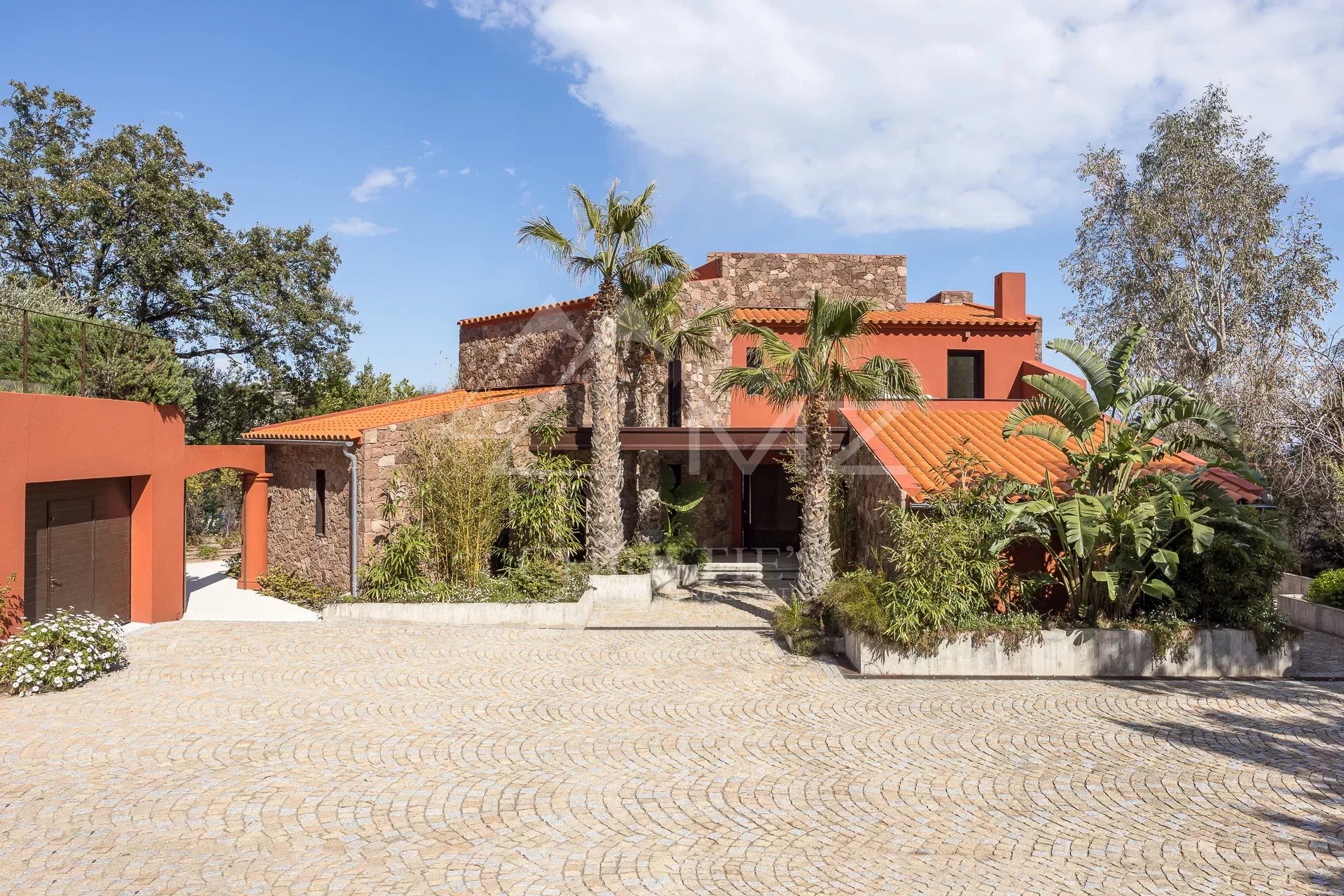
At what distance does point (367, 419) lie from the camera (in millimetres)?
16719

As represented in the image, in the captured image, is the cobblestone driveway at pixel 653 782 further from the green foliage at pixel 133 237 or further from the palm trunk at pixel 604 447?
the green foliage at pixel 133 237

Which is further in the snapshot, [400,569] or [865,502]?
[865,502]

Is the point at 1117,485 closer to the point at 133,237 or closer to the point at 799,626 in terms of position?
the point at 799,626

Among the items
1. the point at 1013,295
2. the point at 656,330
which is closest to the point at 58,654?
the point at 656,330

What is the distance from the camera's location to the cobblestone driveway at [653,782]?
5418 mm

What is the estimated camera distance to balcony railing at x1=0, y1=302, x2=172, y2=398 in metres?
10.9

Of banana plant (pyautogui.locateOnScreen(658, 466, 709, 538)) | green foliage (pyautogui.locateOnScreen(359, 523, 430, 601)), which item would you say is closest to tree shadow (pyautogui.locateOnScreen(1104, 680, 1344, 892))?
banana plant (pyautogui.locateOnScreen(658, 466, 709, 538))

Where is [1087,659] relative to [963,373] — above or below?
below

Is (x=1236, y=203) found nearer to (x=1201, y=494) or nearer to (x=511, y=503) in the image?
(x=1201, y=494)

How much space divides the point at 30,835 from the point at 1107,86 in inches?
1112

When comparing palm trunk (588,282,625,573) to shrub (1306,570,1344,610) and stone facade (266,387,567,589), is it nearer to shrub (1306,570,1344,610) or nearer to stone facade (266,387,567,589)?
stone facade (266,387,567,589)

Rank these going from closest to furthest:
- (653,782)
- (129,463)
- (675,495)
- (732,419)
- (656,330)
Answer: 1. (653,782)
2. (129,463)
3. (656,330)
4. (675,495)
5. (732,419)

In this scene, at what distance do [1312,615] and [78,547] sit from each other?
21.5 metres

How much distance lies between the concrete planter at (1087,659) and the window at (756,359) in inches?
177
